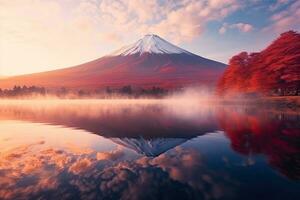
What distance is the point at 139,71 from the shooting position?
10338cm

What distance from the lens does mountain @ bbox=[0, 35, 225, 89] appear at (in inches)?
3396

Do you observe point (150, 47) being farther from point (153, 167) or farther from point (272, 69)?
point (153, 167)

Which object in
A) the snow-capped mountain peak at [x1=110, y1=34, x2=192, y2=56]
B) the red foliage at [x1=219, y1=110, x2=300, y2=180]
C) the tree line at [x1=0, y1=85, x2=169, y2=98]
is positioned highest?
the snow-capped mountain peak at [x1=110, y1=34, x2=192, y2=56]

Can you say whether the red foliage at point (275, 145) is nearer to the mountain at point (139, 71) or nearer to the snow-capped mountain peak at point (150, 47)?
the mountain at point (139, 71)

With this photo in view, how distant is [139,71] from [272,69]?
73877 mm

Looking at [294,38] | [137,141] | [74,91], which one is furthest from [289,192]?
[74,91]

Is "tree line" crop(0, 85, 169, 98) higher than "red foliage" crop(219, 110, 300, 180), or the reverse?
"tree line" crop(0, 85, 169, 98)

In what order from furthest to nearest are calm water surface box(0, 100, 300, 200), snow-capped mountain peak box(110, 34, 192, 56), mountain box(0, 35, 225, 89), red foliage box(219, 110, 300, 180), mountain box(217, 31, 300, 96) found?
1. snow-capped mountain peak box(110, 34, 192, 56)
2. mountain box(0, 35, 225, 89)
3. mountain box(217, 31, 300, 96)
4. red foliage box(219, 110, 300, 180)
5. calm water surface box(0, 100, 300, 200)

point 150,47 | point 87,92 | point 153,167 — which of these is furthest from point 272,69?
point 150,47

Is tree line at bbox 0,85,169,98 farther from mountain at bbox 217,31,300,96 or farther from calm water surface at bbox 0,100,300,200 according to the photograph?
calm water surface at bbox 0,100,300,200

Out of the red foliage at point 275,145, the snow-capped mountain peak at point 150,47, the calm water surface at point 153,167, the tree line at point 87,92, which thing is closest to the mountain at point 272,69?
the red foliage at point 275,145

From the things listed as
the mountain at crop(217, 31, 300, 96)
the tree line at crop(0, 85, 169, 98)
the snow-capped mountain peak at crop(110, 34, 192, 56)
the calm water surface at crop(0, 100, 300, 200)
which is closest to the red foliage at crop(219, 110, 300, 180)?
the calm water surface at crop(0, 100, 300, 200)

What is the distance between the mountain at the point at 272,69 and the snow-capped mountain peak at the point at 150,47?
284ft

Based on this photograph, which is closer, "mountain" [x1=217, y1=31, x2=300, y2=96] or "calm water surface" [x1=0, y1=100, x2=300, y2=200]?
"calm water surface" [x1=0, y1=100, x2=300, y2=200]
